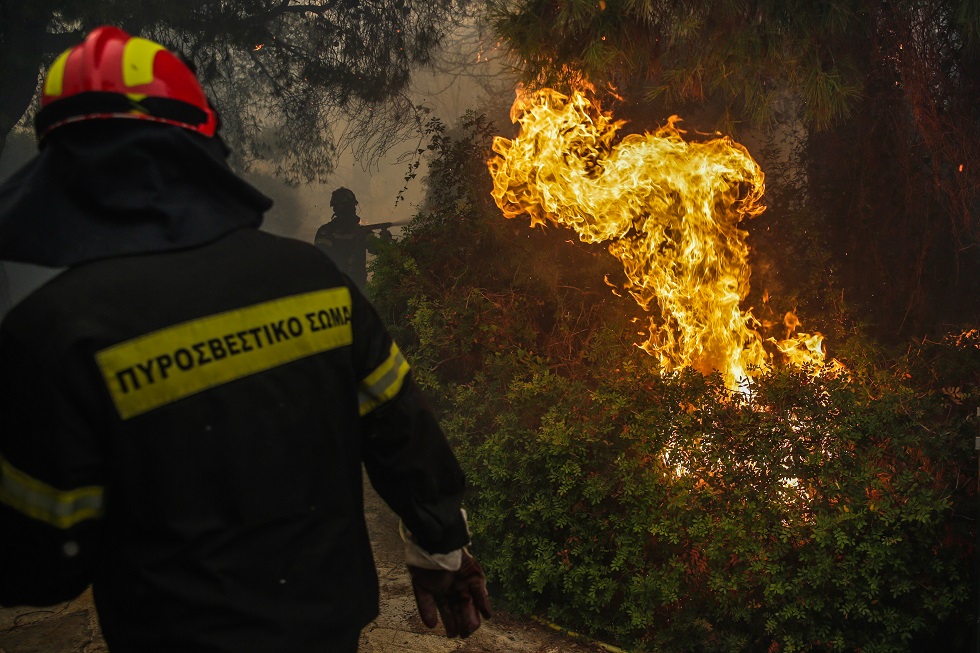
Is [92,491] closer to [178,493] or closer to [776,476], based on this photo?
[178,493]

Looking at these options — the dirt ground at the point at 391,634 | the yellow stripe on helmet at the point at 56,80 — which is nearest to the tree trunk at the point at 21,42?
the dirt ground at the point at 391,634

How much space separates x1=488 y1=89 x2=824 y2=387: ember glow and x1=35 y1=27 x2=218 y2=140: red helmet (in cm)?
447

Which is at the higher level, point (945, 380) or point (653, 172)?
point (653, 172)

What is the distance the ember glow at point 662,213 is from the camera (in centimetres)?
587

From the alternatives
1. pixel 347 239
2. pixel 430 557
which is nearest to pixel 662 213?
pixel 430 557

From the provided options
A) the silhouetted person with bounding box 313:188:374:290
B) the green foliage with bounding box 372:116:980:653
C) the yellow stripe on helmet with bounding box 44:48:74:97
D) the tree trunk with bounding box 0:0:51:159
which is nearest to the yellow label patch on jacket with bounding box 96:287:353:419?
the yellow stripe on helmet with bounding box 44:48:74:97

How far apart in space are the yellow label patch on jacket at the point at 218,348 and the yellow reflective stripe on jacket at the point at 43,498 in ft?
0.56

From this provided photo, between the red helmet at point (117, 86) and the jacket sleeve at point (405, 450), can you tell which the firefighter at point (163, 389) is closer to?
the red helmet at point (117, 86)

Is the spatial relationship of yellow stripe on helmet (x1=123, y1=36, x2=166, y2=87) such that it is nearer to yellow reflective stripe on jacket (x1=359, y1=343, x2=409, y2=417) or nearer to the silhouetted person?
yellow reflective stripe on jacket (x1=359, y1=343, x2=409, y2=417)

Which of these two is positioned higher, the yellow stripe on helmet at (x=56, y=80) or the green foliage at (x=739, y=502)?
the yellow stripe on helmet at (x=56, y=80)

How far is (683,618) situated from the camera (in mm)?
3881

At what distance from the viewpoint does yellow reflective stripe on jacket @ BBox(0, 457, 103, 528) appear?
1.44m

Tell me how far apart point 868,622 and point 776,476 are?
77 centimetres

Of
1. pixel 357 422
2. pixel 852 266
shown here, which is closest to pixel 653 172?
pixel 852 266
